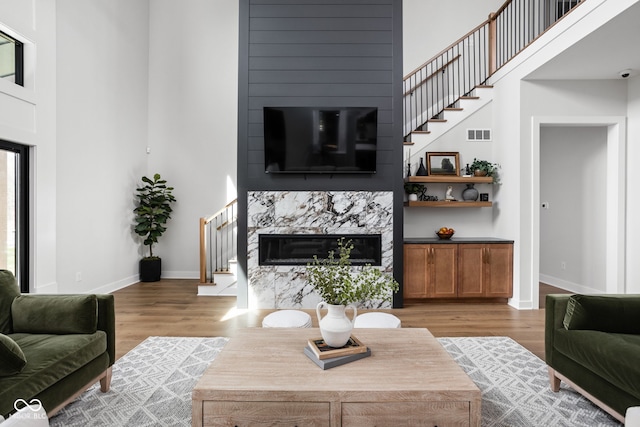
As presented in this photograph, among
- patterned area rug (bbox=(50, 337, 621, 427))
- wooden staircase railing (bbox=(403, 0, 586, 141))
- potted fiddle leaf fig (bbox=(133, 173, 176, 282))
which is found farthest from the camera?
wooden staircase railing (bbox=(403, 0, 586, 141))

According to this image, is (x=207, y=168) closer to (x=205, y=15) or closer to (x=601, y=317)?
(x=205, y=15)

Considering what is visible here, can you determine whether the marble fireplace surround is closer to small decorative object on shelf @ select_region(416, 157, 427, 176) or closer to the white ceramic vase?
small decorative object on shelf @ select_region(416, 157, 427, 176)

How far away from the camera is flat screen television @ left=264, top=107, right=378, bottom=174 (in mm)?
4594

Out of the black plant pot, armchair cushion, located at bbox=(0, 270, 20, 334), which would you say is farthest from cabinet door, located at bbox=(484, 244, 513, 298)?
the black plant pot

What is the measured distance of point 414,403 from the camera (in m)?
1.65

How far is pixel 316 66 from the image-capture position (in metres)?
4.75

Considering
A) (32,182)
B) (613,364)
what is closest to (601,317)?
(613,364)

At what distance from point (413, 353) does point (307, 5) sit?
4.56 metres

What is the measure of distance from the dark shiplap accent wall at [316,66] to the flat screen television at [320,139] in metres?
0.18

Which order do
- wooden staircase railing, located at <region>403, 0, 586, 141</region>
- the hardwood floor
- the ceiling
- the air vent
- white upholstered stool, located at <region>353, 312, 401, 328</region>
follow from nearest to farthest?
1. white upholstered stool, located at <region>353, 312, 401, 328</region>
2. the ceiling
3. the hardwood floor
4. the air vent
5. wooden staircase railing, located at <region>403, 0, 586, 141</region>

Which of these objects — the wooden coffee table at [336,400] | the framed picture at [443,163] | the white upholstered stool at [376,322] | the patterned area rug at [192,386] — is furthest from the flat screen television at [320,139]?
the wooden coffee table at [336,400]

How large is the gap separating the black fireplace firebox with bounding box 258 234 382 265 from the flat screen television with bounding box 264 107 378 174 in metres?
0.89

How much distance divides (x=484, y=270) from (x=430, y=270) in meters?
0.76

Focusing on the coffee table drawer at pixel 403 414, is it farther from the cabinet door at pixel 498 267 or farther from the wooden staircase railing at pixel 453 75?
the wooden staircase railing at pixel 453 75
